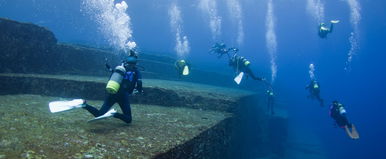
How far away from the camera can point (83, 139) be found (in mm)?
4223

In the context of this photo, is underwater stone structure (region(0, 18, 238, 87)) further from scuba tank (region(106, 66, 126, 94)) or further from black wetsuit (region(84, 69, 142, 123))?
scuba tank (region(106, 66, 126, 94))

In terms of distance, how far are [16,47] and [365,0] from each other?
47.7 meters

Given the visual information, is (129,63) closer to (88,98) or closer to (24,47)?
(88,98)

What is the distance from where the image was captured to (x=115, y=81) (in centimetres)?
475

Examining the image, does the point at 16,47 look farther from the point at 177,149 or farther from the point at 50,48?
the point at 177,149

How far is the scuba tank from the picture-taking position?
4.69 m

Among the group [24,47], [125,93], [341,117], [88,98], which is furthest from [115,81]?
[341,117]

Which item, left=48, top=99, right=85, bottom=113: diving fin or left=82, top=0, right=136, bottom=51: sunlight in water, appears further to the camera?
left=82, top=0, right=136, bottom=51: sunlight in water

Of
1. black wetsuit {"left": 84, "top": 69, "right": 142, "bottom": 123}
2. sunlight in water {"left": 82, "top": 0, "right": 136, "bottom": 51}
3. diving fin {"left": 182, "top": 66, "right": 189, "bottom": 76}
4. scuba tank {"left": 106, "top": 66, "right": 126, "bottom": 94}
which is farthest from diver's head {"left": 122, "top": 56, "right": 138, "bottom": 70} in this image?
sunlight in water {"left": 82, "top": 0, "right": 136, "bottom": 51}

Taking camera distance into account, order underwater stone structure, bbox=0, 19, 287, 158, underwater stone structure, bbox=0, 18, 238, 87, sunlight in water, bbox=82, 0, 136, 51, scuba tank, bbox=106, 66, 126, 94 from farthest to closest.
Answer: sunlight in water, bbox=82, 0, 136, 51
underwater stone structure, bbox=0, 18, 238, 87
scuba tank, bbox=106, 66, 126, 94
underwater stone structure, bbox=0, 19, 287, 158

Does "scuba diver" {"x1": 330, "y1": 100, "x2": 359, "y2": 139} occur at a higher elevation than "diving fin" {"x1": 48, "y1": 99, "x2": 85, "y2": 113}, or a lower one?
lower

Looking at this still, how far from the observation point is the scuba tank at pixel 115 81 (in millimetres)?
4691

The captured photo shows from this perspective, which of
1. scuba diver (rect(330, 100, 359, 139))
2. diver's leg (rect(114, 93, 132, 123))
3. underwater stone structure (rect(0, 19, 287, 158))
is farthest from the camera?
scuba diver (rect(330, 100, 359, 139))

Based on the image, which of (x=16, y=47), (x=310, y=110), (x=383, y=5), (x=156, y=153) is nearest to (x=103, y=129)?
(x=156, y=153)
